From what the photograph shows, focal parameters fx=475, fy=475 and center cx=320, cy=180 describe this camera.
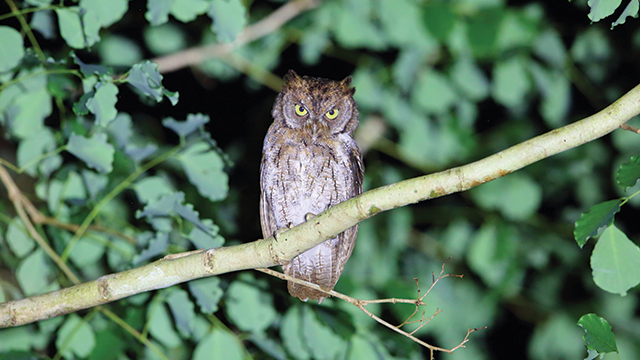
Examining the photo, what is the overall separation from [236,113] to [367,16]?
58.0 inches

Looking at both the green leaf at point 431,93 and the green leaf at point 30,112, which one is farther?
the green leaf at point 431,93

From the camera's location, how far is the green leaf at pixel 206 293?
5.10ft

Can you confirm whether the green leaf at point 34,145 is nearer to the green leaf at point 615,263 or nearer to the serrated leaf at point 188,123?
the serrated leaf at point 188,123

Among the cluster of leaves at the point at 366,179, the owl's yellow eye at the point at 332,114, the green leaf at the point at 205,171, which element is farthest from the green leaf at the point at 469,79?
the green leaf at the point at 205,171

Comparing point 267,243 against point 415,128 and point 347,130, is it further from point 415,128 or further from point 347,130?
point 415,128

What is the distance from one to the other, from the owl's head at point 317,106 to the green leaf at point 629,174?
121cm

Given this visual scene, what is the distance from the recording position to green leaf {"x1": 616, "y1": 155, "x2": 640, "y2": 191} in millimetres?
925

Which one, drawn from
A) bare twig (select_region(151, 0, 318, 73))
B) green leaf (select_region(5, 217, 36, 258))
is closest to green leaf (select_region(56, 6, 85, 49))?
green leaf (select_region(5, 217, 36, 258))

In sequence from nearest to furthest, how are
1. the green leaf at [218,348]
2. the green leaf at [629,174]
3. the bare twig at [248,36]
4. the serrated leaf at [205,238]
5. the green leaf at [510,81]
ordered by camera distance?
the green leaf at [629,174]
the serrated leaf at [205,238]
the green leaf at [218,348]
the green leaf at [510,81]
the bare twig at [248,36]

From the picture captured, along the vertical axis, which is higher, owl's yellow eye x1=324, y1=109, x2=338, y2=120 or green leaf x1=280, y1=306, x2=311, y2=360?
owl's yellow eye x1=324, y1=109, x2=338, y2=120

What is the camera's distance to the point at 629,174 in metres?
0.93

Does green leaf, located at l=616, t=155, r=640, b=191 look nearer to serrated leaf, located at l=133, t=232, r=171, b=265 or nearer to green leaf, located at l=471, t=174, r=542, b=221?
serrated leaf, located at l=133, t=232, r=171, b=265

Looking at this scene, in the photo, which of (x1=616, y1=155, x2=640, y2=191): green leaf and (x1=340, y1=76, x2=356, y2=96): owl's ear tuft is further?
(x1=340, y1=76, x2=356, y2=96): owl's ear tuft

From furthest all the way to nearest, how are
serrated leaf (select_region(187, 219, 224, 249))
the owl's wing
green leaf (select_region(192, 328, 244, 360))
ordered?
the owl's wing, green leaf (select_region(192, 328, 244, 360)), serrated leaf (select_region(187, 219, 224, 249))
